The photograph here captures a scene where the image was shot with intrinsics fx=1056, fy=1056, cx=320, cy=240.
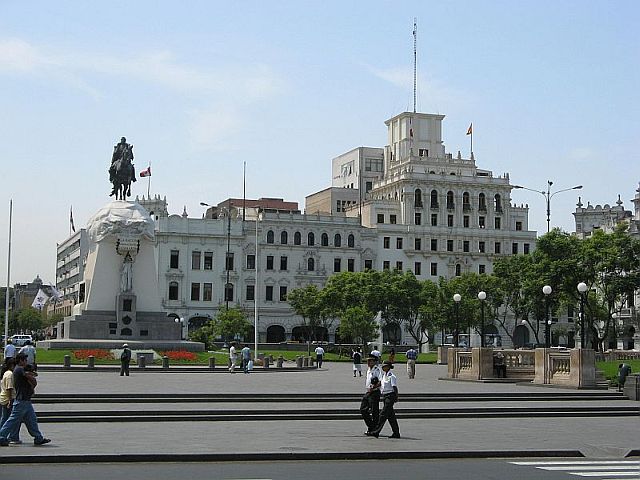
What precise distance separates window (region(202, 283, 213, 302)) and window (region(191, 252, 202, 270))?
2.16 metres

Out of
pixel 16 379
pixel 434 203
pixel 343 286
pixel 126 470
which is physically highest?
pixel 434 203

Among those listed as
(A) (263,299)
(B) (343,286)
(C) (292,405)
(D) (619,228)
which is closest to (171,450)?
(C) (292,405)

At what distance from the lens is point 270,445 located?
21.6 meters

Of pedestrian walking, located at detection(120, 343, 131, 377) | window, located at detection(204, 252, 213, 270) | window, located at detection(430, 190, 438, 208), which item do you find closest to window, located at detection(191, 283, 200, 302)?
window, located at detection(204, 252, 213, 270)

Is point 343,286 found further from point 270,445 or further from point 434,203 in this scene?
point 270,445

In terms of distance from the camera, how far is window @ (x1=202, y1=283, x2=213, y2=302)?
11338 centimetres

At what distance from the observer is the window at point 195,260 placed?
114 meters

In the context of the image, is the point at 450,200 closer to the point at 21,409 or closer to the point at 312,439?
the point at 312,439

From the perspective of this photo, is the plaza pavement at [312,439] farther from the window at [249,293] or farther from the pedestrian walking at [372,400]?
the window at [249,293]

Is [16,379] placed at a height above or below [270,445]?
above

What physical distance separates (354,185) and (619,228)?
2280 inches

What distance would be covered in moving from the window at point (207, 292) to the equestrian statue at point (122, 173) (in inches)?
1757

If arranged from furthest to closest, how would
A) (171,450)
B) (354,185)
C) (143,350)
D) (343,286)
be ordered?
1. (354,185)
2. (343,286)
3. (143,350)
4. (171,450)

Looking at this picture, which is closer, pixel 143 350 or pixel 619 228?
pixel 143 350
